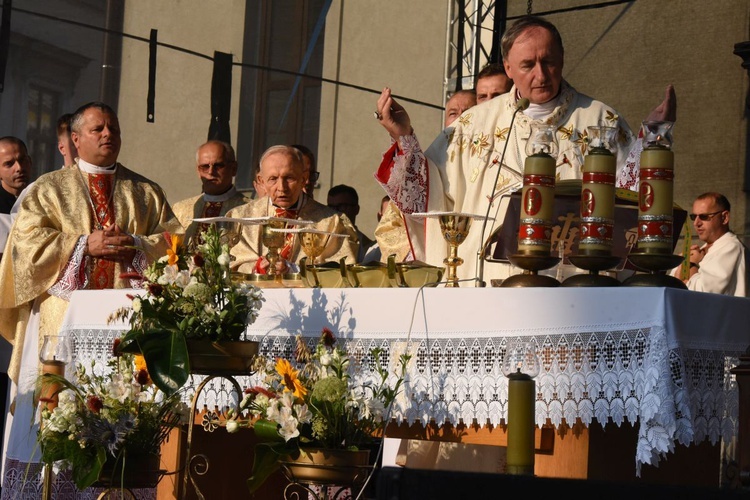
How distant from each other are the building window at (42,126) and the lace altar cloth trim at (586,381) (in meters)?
12.2

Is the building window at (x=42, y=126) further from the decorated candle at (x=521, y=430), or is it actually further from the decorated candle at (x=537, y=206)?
the decorated candle at (x=521, y=430)

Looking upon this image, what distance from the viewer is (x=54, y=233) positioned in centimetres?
605

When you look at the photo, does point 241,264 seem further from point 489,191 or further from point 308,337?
point 308,337

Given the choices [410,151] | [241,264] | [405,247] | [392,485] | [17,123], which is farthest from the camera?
[17,123]

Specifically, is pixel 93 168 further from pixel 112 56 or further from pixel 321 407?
pixel 112 56

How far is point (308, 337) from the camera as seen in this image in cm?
415

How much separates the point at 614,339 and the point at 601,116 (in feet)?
A: 6.58

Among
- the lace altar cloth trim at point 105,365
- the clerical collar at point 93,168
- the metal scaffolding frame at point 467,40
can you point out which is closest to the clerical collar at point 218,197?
the clerical collar at point 93,168

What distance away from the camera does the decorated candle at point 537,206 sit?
3.95 metres

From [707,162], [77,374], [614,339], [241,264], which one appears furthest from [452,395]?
[707,162]

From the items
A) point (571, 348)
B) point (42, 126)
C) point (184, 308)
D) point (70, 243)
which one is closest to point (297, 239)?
point (70, 243)

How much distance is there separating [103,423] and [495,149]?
2.16 m

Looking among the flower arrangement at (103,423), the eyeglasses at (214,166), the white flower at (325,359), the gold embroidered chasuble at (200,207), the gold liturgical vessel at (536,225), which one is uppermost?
the eyeglasses at (214,166)

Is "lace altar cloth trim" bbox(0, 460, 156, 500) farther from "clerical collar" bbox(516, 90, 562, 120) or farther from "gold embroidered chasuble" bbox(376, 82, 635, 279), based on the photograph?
"clerical collar" bbox(516, 90, 562, 120)
